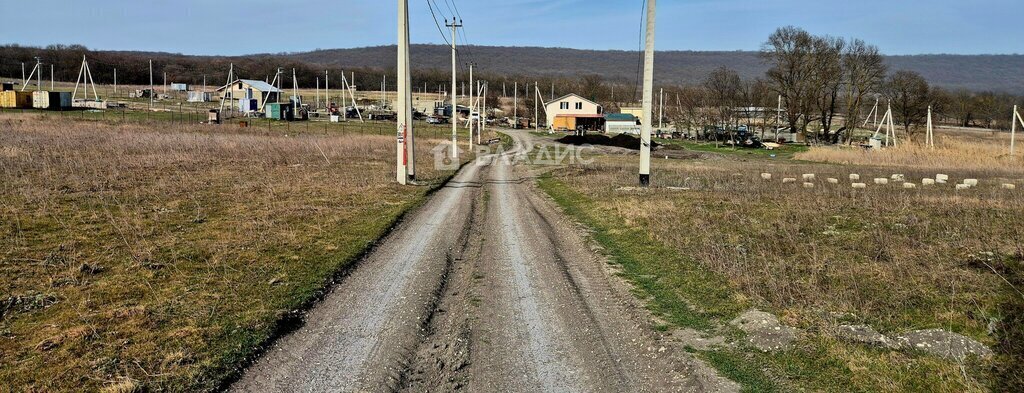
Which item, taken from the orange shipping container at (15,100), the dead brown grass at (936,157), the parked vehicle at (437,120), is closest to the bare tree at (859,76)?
the dead brown grass at (936,157)

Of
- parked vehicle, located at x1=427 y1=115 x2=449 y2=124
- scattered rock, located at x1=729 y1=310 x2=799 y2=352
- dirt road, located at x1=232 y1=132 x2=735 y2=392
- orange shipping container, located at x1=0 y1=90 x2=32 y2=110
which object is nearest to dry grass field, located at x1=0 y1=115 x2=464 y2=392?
dirt road, located at x1=232 y1=132 x2=735 y2=392

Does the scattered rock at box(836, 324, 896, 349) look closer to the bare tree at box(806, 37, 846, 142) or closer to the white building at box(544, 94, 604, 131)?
the bare tree at box(806, 37, 846, 142)

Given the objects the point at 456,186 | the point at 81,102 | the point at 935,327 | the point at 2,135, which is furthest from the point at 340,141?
the point at 81,102

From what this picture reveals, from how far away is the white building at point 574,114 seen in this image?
91625 millimetres

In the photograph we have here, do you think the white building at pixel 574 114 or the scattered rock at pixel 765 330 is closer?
the scattered rock at pixel 765 330

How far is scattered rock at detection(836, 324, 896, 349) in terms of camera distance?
5.88 metres

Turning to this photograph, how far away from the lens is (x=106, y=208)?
12750 millimetres

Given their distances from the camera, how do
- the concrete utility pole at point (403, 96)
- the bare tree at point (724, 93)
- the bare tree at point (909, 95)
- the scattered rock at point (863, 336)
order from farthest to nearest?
the bare tree at point (909, 95) < the bare tree at point (724, 93) < the concrete utility pole at point (403, 96) < the scattered rock at point (863, 336)

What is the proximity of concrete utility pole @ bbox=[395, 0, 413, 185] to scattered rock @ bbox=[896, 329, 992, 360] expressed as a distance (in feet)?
53.6

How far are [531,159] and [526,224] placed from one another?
25.5m

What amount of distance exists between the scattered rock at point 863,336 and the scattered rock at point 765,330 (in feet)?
1.39

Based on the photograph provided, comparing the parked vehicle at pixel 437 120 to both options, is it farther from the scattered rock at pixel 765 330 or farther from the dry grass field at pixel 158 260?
the scattered rock at pixel 765 330

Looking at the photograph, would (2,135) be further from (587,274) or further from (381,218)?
(587,274)

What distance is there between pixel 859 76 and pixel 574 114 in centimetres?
3839
